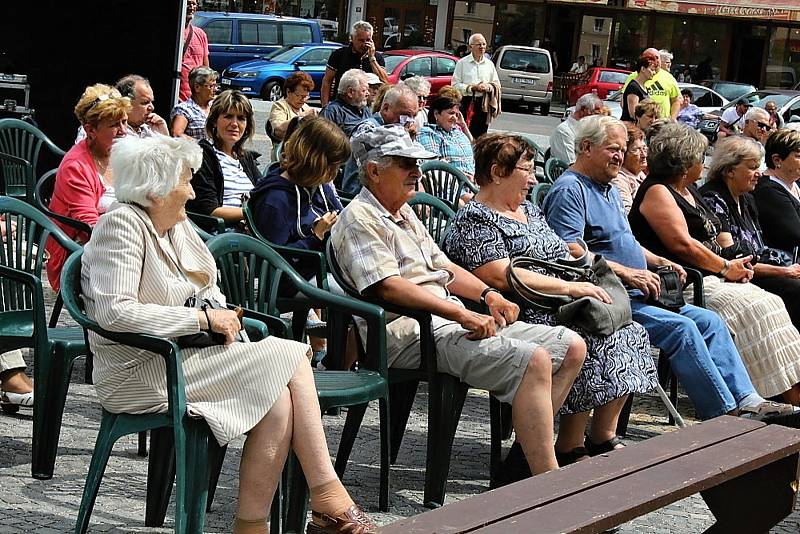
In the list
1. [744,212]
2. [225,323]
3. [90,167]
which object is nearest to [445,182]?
[744,212]

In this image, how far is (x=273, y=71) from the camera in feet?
85.0

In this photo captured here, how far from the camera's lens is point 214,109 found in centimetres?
663

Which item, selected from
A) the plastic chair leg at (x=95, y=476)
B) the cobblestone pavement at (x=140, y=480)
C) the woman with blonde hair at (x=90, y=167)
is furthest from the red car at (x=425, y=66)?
the plastic chair leg at (x=95, y=476)

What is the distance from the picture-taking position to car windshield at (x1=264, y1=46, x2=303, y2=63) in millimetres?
26758

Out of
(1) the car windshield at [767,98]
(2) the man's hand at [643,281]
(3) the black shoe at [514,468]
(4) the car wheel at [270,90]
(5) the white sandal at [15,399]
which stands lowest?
(4) the car wheel at [270,90]

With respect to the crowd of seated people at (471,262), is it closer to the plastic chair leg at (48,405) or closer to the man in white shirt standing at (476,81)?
the plastic chair leg at (48,405)

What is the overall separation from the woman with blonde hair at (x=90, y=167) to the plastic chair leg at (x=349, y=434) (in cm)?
163

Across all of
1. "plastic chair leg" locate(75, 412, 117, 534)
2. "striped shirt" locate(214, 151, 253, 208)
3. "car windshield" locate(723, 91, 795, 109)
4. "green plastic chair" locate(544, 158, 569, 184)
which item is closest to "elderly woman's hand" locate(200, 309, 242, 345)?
"plastic chair leg" locate(75, 412, 117, 534)

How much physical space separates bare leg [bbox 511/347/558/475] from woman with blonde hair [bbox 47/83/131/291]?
2202 millimetres

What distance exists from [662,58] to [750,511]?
445 inches

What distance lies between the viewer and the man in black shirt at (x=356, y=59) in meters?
11.2

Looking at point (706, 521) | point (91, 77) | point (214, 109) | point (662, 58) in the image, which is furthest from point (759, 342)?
point (662, 58)

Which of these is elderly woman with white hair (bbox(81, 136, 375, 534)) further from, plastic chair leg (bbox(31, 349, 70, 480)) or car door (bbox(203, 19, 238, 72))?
car door (bbox(203, 19, 238, 72))

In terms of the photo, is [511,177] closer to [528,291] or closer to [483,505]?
[528,291]
